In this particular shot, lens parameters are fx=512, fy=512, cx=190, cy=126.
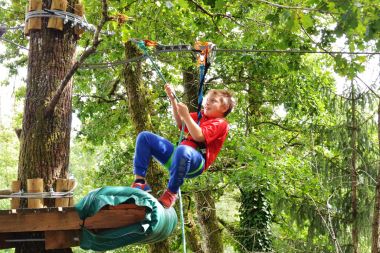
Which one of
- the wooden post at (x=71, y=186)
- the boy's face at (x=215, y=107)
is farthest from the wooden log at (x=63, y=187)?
the boy's face at (x=215, y=107)

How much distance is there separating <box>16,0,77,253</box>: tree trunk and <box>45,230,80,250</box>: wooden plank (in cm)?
36

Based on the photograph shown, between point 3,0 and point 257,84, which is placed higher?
point 3,0

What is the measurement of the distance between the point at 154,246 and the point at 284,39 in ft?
11.2

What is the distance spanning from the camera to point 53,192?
3521mm

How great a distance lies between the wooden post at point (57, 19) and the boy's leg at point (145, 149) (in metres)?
1.11

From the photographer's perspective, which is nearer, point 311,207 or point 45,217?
point 45,217

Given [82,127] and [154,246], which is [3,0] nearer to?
[82,127]

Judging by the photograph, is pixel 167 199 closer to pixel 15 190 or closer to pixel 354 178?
pixel 15 190

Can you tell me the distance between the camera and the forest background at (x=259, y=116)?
661 centimetres

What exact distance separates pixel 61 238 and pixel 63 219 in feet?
0.67

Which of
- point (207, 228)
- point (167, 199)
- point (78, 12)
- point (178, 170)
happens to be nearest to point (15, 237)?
point (167, 199)

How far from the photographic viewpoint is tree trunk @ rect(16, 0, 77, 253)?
3699 millimetres

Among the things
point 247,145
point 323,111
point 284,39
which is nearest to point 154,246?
point 247,145

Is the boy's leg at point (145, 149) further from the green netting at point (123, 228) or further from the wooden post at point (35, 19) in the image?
the wooden post at point (35, 19)
